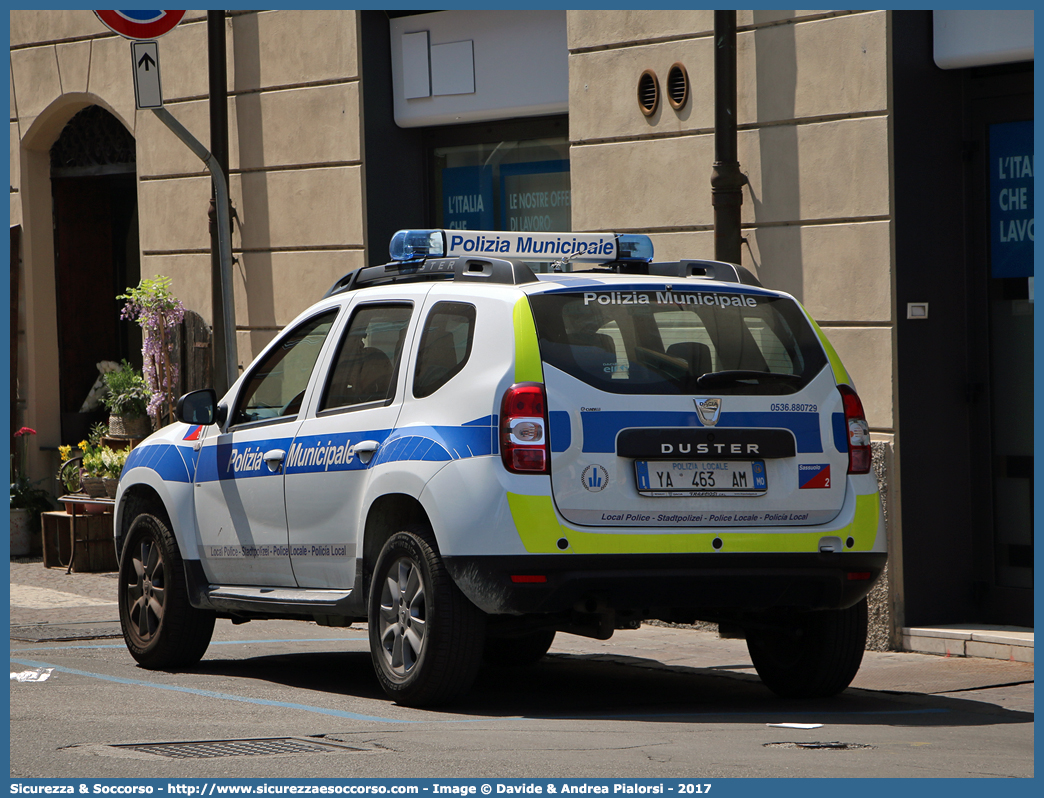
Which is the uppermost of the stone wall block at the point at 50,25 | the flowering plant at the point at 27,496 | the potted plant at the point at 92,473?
the stone wall block at the point at 50,25

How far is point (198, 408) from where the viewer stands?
830 cm

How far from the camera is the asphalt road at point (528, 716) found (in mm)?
5594

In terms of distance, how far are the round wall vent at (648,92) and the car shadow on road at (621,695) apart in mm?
3877

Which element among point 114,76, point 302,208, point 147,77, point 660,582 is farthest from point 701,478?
point 114,76

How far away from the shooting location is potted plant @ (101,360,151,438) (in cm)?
1447

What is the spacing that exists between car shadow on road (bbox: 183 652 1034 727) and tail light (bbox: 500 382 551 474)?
110 centimetres

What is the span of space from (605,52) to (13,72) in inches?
292

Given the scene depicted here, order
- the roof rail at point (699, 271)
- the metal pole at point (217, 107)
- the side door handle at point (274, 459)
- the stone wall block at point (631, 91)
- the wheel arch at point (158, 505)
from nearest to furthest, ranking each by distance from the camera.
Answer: the roof rail at point (699, 271), the side door handle at point (274, 459), the wheel arch at point (158, 505), the stone wall block at point (631, 91), the metal pole at point (217, 107)

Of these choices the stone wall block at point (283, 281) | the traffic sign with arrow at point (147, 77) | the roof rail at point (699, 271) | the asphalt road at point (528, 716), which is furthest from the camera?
the stone wall block at point (283, 281)

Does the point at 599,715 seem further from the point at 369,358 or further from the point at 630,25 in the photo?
the point at 630,25

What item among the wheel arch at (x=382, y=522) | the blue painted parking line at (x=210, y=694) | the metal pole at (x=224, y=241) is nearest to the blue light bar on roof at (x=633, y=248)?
the wheel arch at (x=382, y=522)

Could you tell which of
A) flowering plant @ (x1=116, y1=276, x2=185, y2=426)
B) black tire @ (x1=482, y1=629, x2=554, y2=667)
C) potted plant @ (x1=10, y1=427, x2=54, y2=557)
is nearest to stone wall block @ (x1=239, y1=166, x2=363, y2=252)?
flowering plant @ (x1=116, y1=276, x2=185, y2=426)

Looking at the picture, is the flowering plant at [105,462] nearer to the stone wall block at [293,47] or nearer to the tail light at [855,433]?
the stone wall block at [293,47]

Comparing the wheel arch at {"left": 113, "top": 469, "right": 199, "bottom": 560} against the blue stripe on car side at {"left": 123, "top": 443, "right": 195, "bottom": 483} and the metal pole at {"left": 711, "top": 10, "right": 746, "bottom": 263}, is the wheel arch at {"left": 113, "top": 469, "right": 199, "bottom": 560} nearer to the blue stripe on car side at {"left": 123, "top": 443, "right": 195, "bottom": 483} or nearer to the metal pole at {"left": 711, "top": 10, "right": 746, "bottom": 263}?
the blue stripe on car side at {"left": 123, "top": 443, "right": 195, "bottom": 483}
